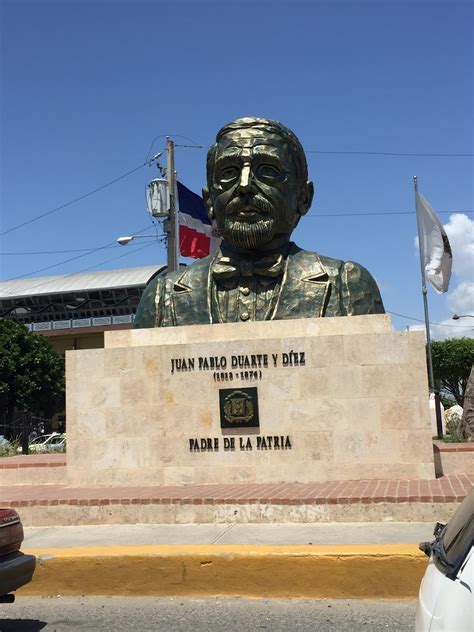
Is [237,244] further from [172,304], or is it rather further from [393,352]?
[393,352]

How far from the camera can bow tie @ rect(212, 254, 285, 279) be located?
9180 millimetres

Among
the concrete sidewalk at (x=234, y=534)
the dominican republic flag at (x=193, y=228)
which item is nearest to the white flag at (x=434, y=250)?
the dominican republic flag at (x=193, y=228)

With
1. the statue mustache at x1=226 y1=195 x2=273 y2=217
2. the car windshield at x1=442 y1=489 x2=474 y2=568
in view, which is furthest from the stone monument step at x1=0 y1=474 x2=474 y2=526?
the car windshield at x1=442 y1=489 x2=474 y2=568

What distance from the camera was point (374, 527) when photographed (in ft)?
20.8

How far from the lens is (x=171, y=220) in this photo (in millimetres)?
18203

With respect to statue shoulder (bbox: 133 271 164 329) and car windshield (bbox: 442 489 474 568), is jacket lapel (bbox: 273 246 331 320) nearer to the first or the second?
statue shoulder (bbox: 133 271 164 329)

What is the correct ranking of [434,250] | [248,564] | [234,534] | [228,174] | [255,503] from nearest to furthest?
[248,564]
[234,534]
[255,503]
[228,174]
[434,250]

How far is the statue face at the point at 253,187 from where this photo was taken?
355 inches

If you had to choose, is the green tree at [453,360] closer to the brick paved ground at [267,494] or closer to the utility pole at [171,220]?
the utility pole at [171,220]

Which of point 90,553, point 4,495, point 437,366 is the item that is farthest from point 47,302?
point 90,553

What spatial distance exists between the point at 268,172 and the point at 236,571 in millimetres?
5556

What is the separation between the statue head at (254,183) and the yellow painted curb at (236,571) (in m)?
4.70

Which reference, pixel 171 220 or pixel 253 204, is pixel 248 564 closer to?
pixel 253 204

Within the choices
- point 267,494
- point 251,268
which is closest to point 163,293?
point 251,268
